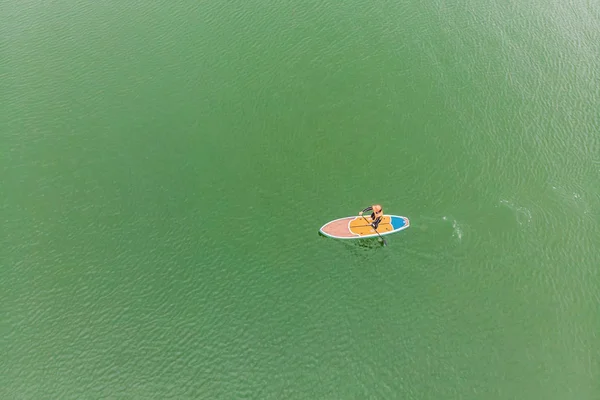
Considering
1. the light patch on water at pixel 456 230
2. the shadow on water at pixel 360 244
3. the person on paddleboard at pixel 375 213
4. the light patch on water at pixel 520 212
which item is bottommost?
the light patch on water at pixel 520 212

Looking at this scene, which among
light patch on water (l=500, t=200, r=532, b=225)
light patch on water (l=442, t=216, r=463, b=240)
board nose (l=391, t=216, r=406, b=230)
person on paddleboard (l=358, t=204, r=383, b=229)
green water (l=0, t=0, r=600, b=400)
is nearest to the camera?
green water (l=0, t=0, r=600, b=400)

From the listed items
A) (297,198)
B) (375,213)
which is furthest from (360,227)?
(297,198)

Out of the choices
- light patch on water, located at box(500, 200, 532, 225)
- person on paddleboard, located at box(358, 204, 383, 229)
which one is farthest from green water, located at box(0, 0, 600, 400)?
person on paddleboard, located at box(358, 204, 383, 229)

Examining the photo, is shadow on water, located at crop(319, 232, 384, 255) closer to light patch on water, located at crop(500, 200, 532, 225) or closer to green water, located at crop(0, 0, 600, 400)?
green water, located at crop(0, 0, 600, 400)

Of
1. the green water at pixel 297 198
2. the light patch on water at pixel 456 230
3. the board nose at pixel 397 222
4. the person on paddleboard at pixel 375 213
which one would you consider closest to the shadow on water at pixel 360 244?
the green water at pixel 297 198

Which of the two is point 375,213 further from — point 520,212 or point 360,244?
point 520,212

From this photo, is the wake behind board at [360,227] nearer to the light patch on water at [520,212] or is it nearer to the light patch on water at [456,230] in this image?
the light patch on water at [456,230]
